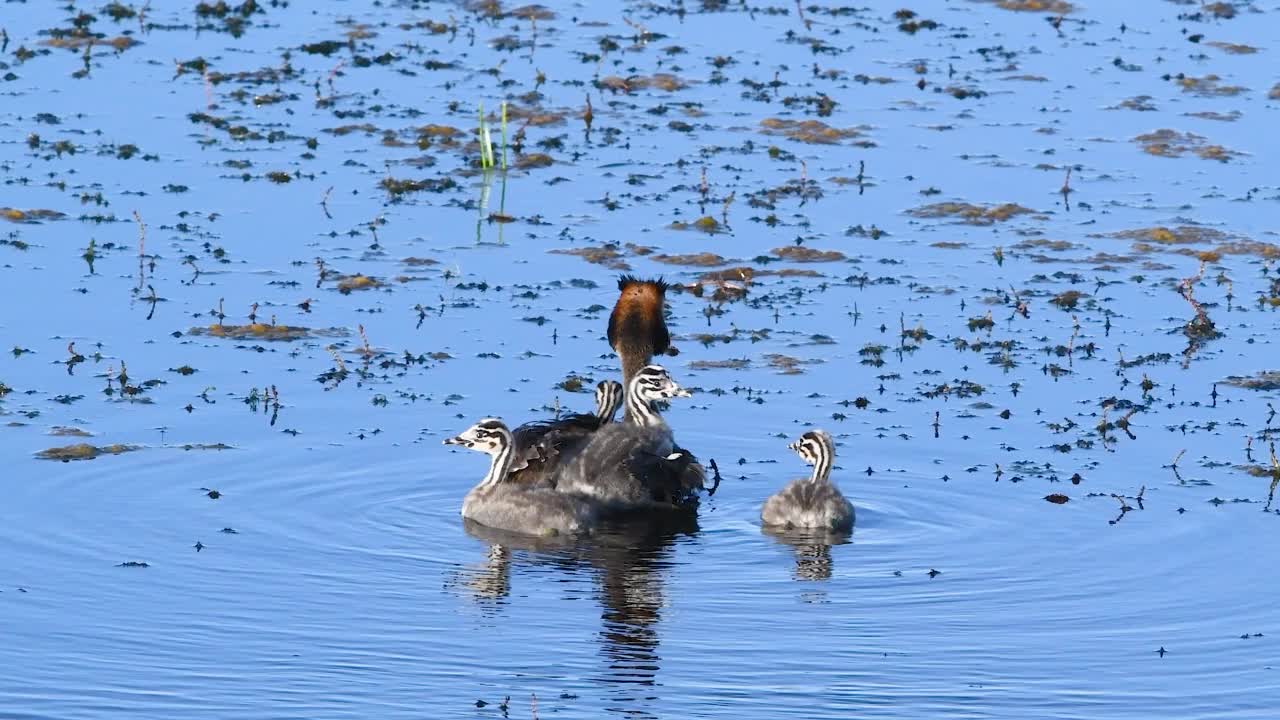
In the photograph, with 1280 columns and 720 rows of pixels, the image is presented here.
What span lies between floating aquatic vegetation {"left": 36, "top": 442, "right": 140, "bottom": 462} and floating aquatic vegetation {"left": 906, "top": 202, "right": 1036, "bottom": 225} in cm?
857

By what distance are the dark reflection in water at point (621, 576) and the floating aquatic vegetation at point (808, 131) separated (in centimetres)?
970

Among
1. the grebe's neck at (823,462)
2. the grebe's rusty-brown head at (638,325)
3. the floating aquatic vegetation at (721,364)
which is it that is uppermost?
the grebe's rusty-brown head at (638,325)

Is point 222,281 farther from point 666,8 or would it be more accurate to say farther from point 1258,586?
point 666,8

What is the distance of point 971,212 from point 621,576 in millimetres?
8726

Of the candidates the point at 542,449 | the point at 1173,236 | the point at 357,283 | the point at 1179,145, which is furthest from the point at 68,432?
the point at 1179,145

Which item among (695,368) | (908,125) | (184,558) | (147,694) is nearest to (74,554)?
(184,558)

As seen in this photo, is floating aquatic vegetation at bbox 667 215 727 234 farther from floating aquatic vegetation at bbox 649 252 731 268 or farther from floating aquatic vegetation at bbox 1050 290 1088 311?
floating aquatic vegetation at bbox 1050 290 1088 311

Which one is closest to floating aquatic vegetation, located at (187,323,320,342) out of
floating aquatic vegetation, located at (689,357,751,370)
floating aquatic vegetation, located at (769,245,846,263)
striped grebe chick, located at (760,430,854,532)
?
floating aquatic vegetation, located at (689,357,751,370)

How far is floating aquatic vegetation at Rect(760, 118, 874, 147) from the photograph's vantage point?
24469 millimetres

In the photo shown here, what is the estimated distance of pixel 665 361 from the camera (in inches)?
717

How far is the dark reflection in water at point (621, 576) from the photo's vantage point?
11.9m

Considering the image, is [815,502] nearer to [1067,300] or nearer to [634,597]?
[634,597]

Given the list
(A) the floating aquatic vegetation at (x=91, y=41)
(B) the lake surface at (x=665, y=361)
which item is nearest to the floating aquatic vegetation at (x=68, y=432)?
(B) the lake surface at (x=665, y=361)

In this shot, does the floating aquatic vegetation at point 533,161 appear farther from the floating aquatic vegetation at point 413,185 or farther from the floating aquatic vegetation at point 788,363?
the floating aquatic vegetation at point 788,363
